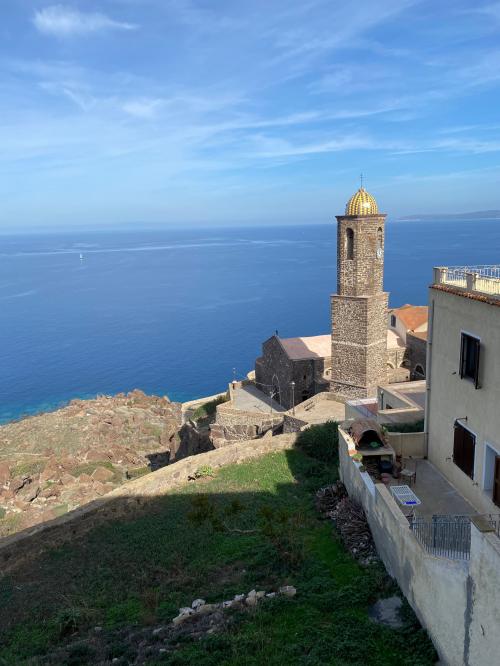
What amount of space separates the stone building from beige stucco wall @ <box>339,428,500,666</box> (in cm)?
2060

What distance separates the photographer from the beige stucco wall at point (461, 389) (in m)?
11.5

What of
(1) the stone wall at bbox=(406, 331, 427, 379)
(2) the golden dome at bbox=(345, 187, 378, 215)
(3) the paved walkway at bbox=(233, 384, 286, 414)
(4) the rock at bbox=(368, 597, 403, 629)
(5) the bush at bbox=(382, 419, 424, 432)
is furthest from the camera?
(1) the stone wall at bbox=(406, 331, 427, 379)

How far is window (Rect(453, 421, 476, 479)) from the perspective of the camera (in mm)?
12594

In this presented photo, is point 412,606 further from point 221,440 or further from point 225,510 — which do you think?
point 221,440

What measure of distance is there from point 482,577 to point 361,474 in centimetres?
624

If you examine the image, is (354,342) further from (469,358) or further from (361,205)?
(469,358)

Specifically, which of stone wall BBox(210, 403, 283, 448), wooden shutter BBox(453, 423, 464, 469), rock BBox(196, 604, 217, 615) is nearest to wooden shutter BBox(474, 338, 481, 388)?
wooden shutter BBox(453, 423, 464, 469)

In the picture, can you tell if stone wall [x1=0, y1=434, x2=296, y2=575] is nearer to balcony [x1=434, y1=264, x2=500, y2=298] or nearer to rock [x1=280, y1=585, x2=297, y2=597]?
rock [x1=280, y1=585, x2=297, y2=597]

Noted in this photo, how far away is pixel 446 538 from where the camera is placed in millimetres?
9461

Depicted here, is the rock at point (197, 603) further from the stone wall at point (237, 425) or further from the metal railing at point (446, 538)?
the stone wall at point (237, 425)

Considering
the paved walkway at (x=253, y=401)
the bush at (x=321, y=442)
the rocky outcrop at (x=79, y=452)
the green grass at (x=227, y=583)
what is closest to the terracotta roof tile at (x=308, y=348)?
the paved walkway at (x=253, y=401)

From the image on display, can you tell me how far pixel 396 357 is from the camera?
35.9 metres

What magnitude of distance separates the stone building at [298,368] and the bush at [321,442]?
30.5 feet

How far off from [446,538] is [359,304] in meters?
21.4
